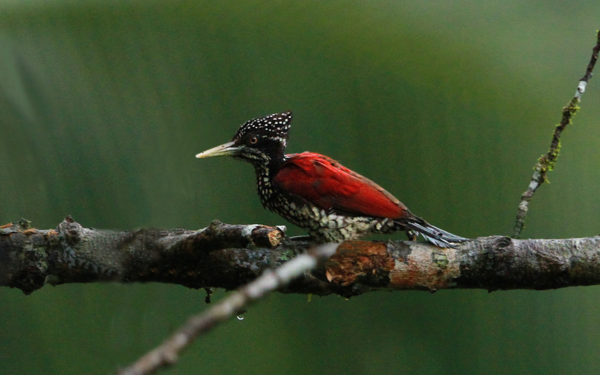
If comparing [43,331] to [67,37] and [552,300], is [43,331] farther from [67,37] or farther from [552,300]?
[552,300]

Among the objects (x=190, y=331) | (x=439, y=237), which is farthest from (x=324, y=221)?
(x=190, y=331)

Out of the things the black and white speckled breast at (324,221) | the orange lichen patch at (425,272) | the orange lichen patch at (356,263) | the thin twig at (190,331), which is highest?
the thin twig at (190,331)

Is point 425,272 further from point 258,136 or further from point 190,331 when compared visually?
point 190,331

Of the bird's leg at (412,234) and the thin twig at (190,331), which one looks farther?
the bird's leg at (412,234)

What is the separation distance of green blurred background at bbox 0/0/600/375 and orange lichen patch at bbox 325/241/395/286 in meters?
0.46

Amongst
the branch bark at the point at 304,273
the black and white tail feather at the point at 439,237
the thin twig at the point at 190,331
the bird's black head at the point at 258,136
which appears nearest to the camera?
the thin twig at the point at 190,331

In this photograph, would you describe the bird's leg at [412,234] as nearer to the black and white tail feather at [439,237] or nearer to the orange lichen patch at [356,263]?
the black and white tail feather at [439,237]

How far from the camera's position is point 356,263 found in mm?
1981

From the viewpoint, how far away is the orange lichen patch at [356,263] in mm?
1965

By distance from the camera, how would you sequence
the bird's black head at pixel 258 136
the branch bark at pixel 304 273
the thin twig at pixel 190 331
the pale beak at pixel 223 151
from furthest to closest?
the bird's black head at pixel 258 136 < the pale beak at pixel 223 151 < the branch bark at pixel 304 273 < the thin twig at pixel 190 331

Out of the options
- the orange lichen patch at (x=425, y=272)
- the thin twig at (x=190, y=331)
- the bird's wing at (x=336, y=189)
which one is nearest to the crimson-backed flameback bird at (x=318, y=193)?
the bird's wing at (x=336, y=189)

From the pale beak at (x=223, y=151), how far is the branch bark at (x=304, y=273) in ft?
1.26

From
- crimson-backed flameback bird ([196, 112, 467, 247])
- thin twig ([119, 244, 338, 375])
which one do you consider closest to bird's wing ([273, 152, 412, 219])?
crimson-backed flameback bird ([196, 112, 467, 247])

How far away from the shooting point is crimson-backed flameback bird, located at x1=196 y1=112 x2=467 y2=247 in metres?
2.25
